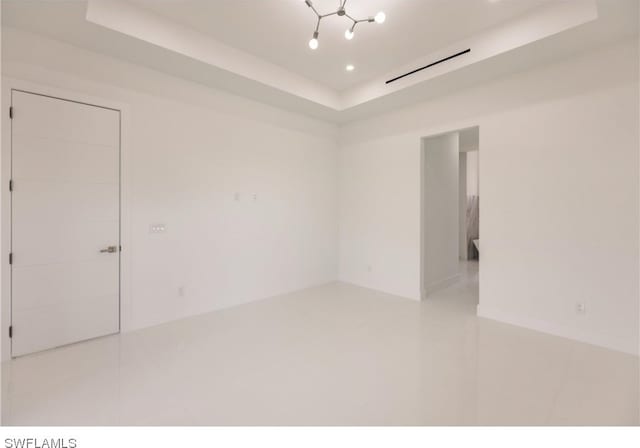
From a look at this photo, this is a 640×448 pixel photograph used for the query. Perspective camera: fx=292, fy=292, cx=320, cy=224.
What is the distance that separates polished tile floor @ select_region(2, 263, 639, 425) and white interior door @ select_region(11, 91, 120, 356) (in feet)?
0.90

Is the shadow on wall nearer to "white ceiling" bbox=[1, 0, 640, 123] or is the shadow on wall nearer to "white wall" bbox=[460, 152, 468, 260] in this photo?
"white wall" bbox=[460, 152, 468, 260]

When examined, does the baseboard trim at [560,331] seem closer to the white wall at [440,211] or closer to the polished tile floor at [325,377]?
the polished tile floor at [325,377]

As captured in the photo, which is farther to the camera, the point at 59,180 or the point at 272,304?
the point at 272,304

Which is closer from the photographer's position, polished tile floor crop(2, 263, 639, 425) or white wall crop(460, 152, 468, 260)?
polished tile floor crop(2, 263, 639, 425)

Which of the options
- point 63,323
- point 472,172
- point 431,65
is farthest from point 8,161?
point 472,172

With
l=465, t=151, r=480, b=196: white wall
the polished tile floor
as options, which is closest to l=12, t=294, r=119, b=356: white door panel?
the polished tile floor

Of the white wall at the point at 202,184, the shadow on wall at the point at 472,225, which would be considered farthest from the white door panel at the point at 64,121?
the shadow on wall at the point at 472,225

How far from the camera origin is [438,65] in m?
3.42

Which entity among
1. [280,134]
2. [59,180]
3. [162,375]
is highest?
[280,134]

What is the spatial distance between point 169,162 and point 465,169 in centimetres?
707

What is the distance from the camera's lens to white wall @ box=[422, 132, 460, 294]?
4.57 metres

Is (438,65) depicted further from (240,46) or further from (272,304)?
(272,304)
